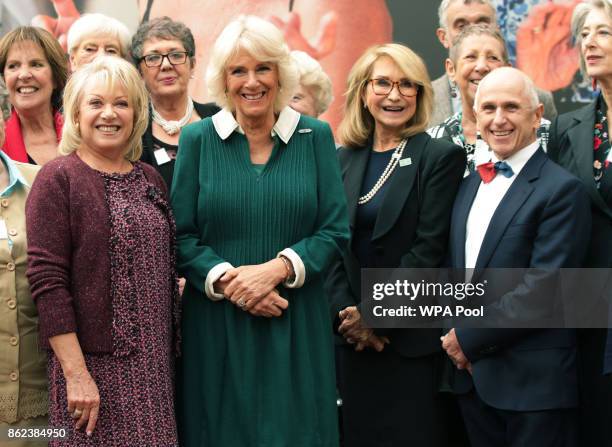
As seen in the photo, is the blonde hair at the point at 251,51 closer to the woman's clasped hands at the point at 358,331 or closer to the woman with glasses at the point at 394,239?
the woman with glasses at the point at 394,239

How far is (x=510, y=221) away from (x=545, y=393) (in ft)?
2.28

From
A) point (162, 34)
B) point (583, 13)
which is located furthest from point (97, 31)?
point (583, 13)

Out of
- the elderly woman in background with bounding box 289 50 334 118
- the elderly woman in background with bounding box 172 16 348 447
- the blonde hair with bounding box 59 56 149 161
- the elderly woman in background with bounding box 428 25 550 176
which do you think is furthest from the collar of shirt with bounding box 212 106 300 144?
the elderly woman in background with bounding box 289 50 334 118

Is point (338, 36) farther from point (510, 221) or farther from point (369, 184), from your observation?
point (510, 221)

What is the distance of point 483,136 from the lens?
4012mm

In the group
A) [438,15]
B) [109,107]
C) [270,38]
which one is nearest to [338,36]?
[438,15]

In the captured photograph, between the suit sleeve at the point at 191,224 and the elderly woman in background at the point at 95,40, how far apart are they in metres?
1.25

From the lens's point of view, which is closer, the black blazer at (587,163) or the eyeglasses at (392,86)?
the black blazer at (587,163)

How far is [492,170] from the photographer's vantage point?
3.97 metres

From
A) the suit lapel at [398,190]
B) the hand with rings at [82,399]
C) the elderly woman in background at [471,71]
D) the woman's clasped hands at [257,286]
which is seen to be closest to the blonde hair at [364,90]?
the suit lapel at [398,190]

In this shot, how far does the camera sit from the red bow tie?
3.91 metres

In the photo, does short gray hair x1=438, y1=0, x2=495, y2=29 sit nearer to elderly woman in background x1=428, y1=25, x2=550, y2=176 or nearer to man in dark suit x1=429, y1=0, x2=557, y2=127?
man in dark suit x1=429, y1=0, x2=557, y2=127

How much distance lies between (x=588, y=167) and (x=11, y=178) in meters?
2.43

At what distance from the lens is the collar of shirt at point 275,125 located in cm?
373
